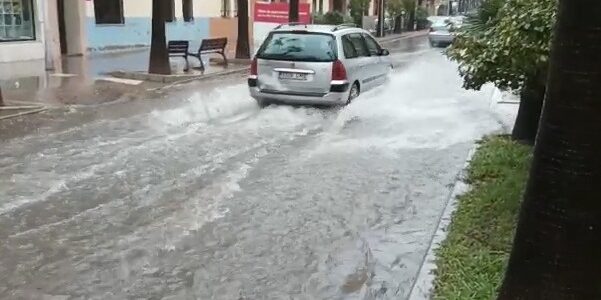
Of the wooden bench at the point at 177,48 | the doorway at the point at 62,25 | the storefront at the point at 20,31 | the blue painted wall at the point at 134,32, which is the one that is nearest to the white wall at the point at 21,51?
the storefront at the point at 20,31

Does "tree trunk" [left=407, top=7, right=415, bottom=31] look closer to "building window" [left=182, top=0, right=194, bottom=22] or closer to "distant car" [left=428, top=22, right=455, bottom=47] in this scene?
"distant car" [left=428, top=22, right=455, bottom=47]

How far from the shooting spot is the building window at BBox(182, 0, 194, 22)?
3366 cm

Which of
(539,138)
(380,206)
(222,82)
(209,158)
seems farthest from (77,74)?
(539,138)

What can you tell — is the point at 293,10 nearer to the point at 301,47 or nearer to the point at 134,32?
the point at 134,32

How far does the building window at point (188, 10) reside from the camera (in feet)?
110

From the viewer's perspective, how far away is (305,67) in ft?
43.9

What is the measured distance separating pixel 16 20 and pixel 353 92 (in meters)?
12.6

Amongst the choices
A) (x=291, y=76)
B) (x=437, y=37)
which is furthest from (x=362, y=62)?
(x=437, y=37)

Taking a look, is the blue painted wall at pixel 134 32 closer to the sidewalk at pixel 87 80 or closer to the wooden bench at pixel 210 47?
the sidewalk at pixel 87 80

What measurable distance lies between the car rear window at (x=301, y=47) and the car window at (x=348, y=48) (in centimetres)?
36

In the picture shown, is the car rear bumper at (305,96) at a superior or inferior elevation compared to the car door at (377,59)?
inferior

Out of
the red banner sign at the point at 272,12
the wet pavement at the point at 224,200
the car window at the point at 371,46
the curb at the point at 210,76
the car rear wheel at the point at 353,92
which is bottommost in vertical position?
the wet pavement at the point at 224,200

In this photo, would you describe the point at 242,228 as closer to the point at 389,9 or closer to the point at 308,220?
the point at 308,220

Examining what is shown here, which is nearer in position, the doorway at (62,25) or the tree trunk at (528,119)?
the tree trunk at (528,119)
